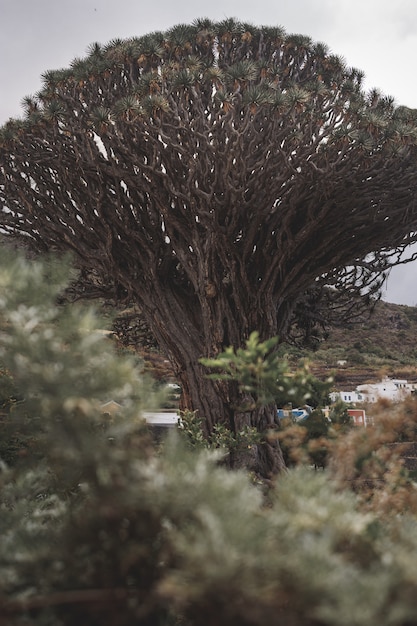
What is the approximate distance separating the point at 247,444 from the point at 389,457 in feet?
14.9

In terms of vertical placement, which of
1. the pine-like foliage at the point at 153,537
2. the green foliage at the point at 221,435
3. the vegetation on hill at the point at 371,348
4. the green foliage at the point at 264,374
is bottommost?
the green foliage at the point at 221,435

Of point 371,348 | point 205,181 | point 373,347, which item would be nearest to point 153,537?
point 205,181

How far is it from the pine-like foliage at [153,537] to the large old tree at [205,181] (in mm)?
5340

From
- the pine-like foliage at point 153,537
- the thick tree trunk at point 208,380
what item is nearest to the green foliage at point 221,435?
the thick tree trunk at point 208,380

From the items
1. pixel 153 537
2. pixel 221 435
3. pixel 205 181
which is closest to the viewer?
pixel 153 537

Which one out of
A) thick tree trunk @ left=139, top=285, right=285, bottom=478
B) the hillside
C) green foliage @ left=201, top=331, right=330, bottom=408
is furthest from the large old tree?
the hillside

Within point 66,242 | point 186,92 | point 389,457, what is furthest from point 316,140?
point 389,457

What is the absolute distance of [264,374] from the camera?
162cm

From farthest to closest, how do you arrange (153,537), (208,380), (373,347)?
(373,347)
(208,380)
(153,537)

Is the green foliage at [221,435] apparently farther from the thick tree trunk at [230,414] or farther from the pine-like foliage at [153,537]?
the pine-like foliage at [153,537]

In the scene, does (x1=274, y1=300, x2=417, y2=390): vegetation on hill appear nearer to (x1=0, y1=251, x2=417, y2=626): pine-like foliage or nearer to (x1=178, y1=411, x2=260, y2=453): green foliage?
(x1=178, y1=411, x2=260, y2=453): green foliage

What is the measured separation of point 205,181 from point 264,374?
212 inches

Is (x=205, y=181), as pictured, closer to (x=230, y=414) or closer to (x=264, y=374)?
(x=230, y=414)

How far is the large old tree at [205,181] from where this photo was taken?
6.39 metres
